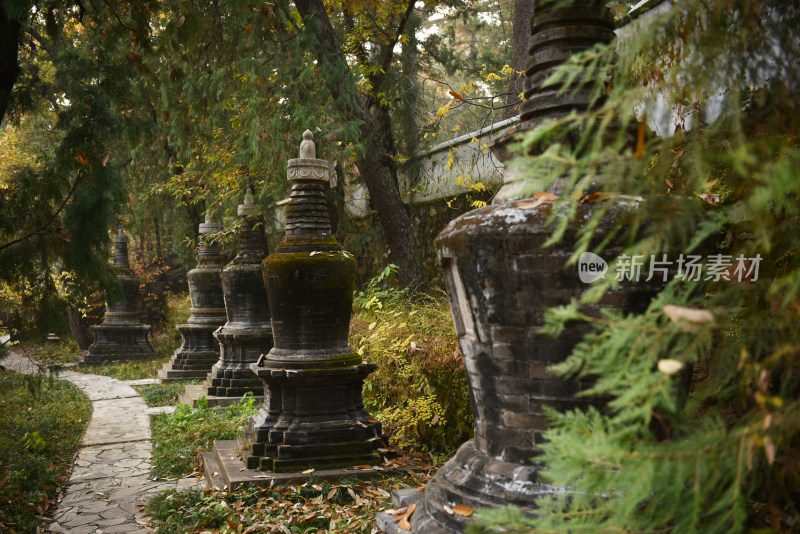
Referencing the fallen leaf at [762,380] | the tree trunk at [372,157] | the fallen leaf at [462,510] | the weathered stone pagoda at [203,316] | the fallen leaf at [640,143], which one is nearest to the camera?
the fallen leaf at [762,380]

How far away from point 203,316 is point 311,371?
7468mm

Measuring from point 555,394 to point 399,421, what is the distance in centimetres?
344

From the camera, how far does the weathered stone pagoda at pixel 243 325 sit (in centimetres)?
939

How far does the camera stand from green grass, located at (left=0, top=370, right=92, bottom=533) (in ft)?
16.4

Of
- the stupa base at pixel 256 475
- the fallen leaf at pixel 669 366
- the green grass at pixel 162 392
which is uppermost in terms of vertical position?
the fallen leaf at pixel 669 366

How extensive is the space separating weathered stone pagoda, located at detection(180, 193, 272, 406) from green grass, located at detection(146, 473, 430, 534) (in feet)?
13.1

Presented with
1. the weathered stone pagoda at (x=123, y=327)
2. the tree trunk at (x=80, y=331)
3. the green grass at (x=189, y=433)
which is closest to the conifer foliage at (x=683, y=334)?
the green grass at (x=189, y=433)

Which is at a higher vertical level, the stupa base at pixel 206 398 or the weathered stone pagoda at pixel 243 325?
the weathered stone pagoda at pixel 243 325

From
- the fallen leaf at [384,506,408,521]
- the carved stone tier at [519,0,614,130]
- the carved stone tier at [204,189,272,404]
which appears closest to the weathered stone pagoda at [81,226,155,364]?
the carved stone tier at [204,189,272,404]

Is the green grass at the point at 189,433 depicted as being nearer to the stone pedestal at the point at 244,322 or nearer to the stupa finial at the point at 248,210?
the stone pedestal at the point at 244,322

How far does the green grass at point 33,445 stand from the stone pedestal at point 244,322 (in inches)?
77.5

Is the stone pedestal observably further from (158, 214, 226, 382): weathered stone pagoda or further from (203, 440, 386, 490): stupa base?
(203, 440, 386, 490): stupa base

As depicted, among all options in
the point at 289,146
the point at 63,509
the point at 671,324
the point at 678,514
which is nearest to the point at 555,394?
the point at 678,514

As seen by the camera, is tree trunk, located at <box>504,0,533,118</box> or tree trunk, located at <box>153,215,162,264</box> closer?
tree trunk, located at <box>504,0,533,118</box>
